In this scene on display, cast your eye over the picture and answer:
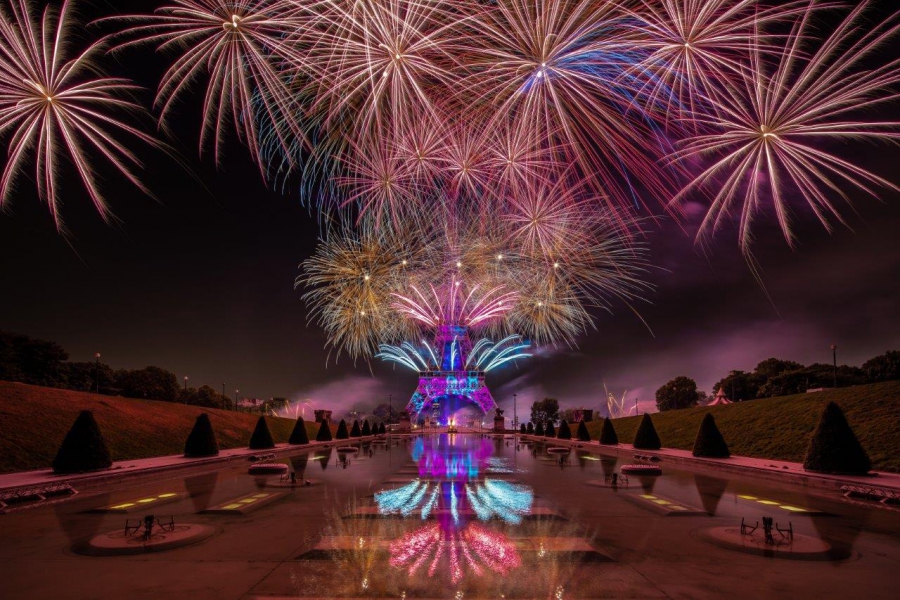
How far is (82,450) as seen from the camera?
20.9m

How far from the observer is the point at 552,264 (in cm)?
3412

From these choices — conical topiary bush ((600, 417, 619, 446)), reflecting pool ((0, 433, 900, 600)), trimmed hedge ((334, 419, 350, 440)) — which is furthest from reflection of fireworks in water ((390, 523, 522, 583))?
trimmed hedge ((334, 419, 350, 440))

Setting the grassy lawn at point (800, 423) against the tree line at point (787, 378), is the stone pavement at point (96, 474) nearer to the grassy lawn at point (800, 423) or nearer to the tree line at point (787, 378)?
the grassy lawn at point (800, 423)

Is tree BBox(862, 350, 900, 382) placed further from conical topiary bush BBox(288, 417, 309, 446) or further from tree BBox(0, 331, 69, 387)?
tree BBox(0, 331, 69, 387)

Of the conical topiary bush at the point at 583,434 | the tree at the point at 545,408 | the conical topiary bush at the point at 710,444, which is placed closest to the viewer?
the conical topiary bush at the point at 710,444

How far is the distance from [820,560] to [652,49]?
13.7 metres

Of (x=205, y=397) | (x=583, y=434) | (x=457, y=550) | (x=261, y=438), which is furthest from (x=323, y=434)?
(x=205, y=397)

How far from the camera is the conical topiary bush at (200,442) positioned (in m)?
29.0

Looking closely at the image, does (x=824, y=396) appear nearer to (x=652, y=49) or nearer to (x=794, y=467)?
(x=794, y=467)

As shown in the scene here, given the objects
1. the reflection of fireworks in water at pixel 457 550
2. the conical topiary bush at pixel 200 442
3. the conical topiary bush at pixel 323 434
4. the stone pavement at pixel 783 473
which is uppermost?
the conical topiary bush at pixel 323 434

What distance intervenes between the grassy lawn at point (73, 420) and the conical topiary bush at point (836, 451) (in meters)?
30.7

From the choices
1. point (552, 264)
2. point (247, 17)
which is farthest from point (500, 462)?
point (247, 17)

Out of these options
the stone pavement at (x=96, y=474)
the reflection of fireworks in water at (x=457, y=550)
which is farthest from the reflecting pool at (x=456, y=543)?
the stone pavement at (x=96, y=474)

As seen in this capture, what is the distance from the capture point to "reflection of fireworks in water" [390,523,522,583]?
9.48 meters
